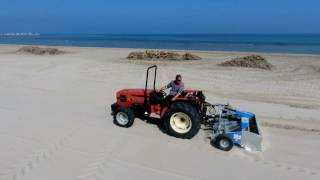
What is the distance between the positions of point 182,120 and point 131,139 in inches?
44.6

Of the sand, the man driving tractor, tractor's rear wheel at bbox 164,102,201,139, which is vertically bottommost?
the sand

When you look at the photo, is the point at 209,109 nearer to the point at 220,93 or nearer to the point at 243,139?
the point at 243,139

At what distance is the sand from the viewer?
20.0 ft

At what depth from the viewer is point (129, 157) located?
6613mm

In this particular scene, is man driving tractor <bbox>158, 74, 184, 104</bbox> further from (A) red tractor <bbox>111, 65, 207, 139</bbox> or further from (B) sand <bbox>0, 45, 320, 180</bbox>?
(B) sand <bbox>0, 45, 320, 180</bbox>

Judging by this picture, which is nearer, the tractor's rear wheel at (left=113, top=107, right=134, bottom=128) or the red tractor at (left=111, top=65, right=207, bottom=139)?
the red tractor at (left=111, top=65, right=207, bottom=139)

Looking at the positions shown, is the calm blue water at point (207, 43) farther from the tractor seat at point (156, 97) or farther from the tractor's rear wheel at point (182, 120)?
the tractor's rear wheel at point (182, 120)

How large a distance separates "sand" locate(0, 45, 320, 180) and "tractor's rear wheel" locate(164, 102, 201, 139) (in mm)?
186

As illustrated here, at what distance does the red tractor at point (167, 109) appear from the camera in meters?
7.51

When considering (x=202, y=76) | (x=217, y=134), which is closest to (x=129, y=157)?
(x=217, y=134)

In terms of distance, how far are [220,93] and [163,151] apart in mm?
6094

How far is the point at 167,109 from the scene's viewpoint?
783cm

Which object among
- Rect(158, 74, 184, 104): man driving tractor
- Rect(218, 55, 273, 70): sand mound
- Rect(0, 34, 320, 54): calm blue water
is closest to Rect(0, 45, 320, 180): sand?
Rect(158, 74, 184, 104): man driving tractor

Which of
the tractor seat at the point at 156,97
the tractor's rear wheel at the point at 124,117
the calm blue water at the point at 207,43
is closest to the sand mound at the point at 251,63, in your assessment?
the tractor seat at the point at 156,97
